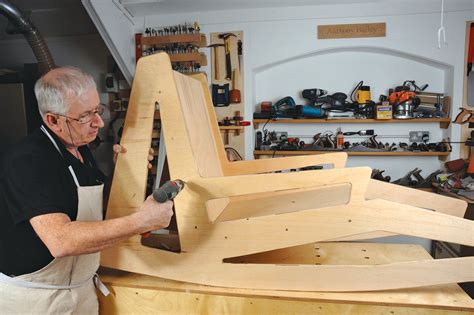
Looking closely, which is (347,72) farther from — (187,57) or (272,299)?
(272,299)

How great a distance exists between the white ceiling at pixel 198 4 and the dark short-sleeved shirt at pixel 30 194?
7.88 feet

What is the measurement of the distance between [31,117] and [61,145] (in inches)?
100.0

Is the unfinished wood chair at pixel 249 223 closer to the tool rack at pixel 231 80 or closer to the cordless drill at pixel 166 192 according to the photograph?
the cordless drill at pixel 166 192

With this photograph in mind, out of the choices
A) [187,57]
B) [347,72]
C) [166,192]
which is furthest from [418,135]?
[166,192]

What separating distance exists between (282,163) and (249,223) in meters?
0.65

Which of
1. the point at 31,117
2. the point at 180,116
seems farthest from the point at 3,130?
the point at 180,116

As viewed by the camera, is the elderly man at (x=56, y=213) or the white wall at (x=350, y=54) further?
the white wall at (x=350, y=54)

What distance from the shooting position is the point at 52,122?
1.06m

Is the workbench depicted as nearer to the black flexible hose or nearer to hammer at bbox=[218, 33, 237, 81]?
the black flexible hose

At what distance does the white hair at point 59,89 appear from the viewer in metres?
1.01

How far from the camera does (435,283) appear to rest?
1.04 m

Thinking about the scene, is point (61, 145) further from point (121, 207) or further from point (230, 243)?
point (230, 243)

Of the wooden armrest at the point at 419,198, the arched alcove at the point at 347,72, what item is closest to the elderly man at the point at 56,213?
the wooden armrest at the point at 419,198

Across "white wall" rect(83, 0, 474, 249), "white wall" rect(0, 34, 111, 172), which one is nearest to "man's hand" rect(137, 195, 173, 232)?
"white wall" rect(83, 0, 474, 249)
